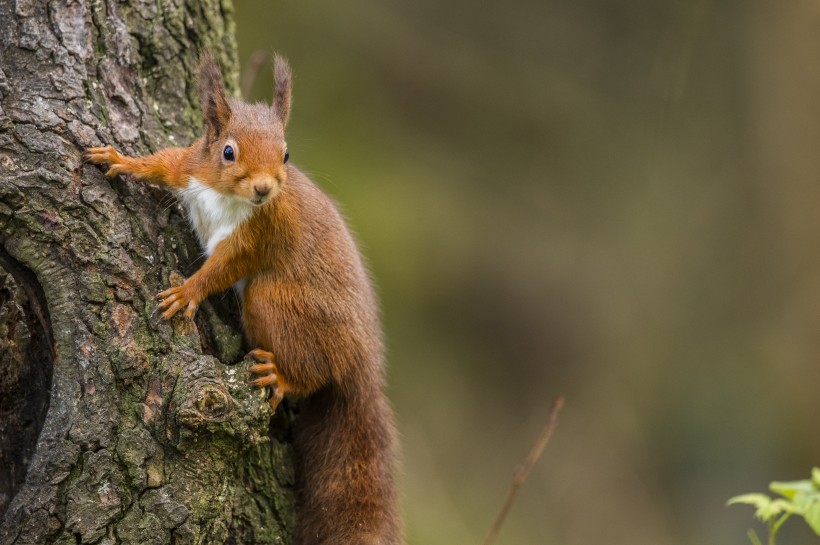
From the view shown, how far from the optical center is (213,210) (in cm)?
295

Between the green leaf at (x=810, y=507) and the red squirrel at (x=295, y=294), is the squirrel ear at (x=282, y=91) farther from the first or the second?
the green leaf at (x=810, y=507)

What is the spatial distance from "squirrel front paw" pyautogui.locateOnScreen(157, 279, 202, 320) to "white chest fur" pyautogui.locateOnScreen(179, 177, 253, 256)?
10.9 inches

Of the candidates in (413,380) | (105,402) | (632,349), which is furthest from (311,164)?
(105,402)

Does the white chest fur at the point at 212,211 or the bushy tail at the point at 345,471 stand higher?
the white chest fur at the point at 212,211

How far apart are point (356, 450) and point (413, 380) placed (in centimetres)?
379

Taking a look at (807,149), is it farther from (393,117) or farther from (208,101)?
(208,101)

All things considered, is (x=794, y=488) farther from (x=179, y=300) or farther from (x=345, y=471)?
(x=179, y=300)

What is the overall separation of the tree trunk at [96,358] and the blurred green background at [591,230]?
372 cm

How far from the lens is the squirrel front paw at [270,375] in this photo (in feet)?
9.14

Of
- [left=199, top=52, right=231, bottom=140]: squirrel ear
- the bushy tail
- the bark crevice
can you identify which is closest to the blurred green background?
the bushy tail

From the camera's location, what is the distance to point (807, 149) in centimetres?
706

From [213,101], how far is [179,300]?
2.19 ft

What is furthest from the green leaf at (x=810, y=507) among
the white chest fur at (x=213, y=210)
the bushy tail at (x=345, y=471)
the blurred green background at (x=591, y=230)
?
the blurred green background at (x=591, y=230)

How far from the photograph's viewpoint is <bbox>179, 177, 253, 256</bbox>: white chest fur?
292 cm
